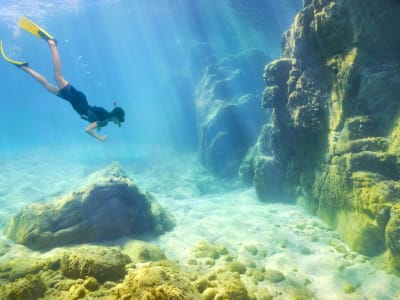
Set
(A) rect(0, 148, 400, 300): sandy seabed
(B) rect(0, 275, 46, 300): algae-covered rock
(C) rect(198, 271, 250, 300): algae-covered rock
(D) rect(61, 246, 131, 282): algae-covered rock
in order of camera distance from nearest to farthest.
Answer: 1. (B) rect(0, 275, 46, 300): algae-covered rock
2. (C) rect(198, 271, 250, 300): algae-covered rock
3. (D) rect(61, 246, 131, 282): algae-covered rock
4. (A) rect(0, 148, 400, 300): sandy seabed

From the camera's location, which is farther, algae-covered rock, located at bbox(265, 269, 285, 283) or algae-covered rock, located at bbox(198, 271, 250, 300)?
algae-covered rock, located at bbox(265, 269, 285, 283)

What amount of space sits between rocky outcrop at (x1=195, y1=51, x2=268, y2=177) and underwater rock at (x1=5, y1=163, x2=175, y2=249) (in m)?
8.51

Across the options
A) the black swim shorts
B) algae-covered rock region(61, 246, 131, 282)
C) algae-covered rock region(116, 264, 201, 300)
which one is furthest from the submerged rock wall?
the black swim shorts

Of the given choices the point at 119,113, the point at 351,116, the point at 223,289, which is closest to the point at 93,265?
the point at 223,289

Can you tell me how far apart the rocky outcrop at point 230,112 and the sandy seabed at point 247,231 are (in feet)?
5.26

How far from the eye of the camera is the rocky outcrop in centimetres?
1694

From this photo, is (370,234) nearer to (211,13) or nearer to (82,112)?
(82,112)

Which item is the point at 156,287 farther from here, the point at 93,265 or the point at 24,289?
the point at 24,289

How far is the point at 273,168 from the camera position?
11.0 m

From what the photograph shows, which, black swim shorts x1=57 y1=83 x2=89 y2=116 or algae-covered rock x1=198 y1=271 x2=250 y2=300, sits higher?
black swim shorts x1=57 y1=83 x2=89 y2=116

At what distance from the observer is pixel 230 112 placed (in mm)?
17844

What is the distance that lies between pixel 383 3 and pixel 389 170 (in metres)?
4.09

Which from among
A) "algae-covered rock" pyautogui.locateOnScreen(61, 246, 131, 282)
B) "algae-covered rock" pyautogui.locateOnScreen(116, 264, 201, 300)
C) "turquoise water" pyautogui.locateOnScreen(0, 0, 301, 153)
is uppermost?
"turquoise water" pyautogui.locateOnScreen(0, 0, 301, 153)

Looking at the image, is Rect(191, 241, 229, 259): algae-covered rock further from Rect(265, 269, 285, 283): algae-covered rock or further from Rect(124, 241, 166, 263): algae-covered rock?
Rect(265, 269, 285, 283): algae-covered rock
